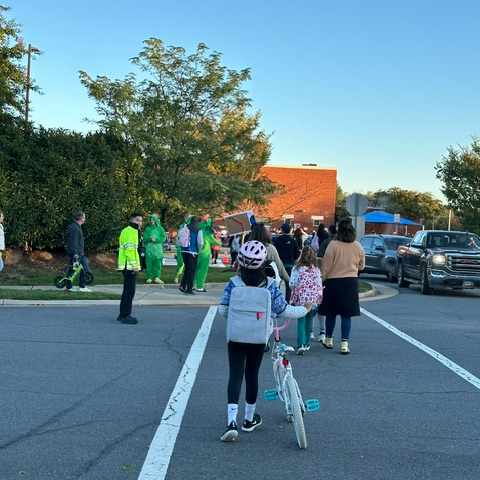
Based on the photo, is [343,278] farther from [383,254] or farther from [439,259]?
[383,254]

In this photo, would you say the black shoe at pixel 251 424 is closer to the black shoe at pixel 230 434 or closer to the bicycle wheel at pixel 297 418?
the black shoe at pixel 230 434

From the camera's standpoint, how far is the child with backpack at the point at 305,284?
32.4ft

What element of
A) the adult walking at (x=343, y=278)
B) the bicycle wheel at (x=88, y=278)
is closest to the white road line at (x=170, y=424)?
the adult walking at (x=343, y=278)

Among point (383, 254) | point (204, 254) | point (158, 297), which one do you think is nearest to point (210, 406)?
point (158, 297)

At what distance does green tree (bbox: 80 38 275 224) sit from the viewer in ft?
75.5

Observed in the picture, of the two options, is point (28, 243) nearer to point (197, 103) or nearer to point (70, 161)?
point (70, 161)

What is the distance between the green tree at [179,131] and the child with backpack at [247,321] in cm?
1664

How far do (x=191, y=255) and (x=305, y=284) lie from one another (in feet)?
24.6

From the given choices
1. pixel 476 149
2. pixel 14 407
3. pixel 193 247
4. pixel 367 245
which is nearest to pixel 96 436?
pixel 14 407

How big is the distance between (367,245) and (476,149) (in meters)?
13.5

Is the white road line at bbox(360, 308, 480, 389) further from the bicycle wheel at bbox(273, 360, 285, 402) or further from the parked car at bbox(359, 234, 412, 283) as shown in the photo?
the parked car at bbox(359, 234, 412, 283)

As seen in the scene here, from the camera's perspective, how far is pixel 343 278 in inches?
403

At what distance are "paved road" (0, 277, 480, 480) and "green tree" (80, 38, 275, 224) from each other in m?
11.2

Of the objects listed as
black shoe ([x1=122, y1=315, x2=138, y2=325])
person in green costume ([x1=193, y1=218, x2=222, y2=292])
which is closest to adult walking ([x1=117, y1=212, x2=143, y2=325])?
black shoe ([x1=122, y1=315, x2=138, y2=325])
